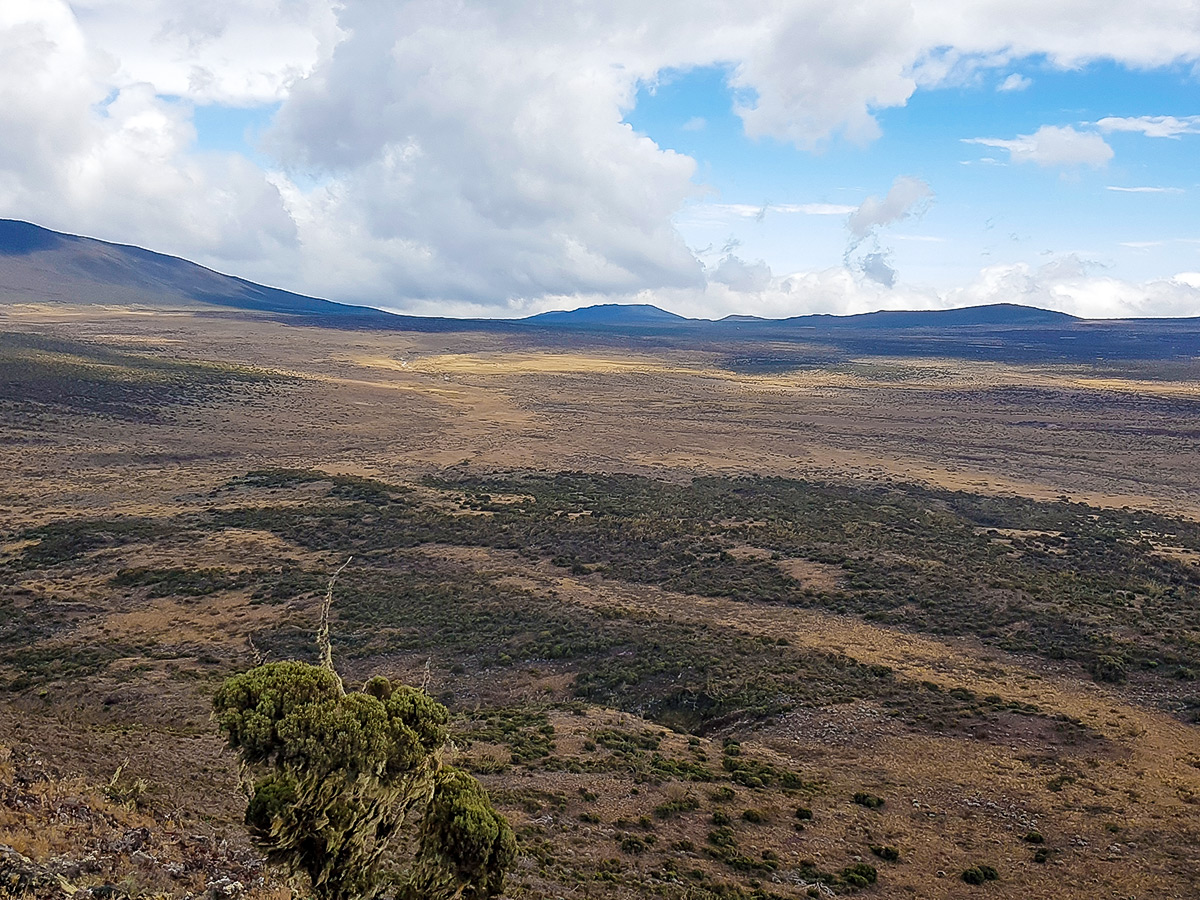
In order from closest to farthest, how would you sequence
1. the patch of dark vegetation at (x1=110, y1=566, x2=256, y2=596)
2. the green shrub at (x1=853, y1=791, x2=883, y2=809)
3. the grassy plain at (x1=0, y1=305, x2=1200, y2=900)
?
the grassy plain at (x1=0, y1=305, x2=1200, y2=900)
the green shrub at (x1=853, y1=791, x2=883, y2=809)
the patch of dark vegetation at (x1=110, y1=566, x2=256, y2=596)

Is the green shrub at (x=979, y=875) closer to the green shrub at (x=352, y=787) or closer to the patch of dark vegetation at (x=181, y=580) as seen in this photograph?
the green shrub at (x=352, y=787)

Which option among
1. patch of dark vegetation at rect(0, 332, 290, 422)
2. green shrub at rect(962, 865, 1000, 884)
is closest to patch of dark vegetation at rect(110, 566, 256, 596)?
green shrub at rect(962, 865, 1000, 884)

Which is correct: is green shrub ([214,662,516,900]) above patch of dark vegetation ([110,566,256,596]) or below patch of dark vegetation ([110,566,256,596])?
above

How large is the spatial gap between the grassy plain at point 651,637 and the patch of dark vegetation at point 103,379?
1131mm

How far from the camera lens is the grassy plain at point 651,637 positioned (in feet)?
38.0

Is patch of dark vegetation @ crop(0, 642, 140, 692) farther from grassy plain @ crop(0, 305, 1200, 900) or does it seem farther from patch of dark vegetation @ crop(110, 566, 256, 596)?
patch of dark vegetation @ crop(110, 566, 256, 596)

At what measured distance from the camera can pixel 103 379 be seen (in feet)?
204

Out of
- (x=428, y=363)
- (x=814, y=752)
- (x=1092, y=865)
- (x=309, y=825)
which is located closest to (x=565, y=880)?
(x=309, y=825)

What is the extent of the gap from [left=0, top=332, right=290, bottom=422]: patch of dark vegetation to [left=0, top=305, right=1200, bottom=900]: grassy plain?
1131 millimetres

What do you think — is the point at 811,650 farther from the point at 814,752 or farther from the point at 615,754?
the point at 615,754

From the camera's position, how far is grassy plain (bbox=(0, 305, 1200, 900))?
456 inches

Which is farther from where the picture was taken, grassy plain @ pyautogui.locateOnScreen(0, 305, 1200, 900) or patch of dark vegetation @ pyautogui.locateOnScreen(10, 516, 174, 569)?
patch of dark vegetation @ pyautogui.locateOnScreen(10, 516, 174, 569)

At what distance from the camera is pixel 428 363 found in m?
116

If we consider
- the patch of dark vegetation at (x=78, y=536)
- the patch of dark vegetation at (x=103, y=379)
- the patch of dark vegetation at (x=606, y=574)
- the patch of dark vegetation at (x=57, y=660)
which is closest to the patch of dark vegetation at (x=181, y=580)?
the patch of dark vegetation at (x=78, y=536)
